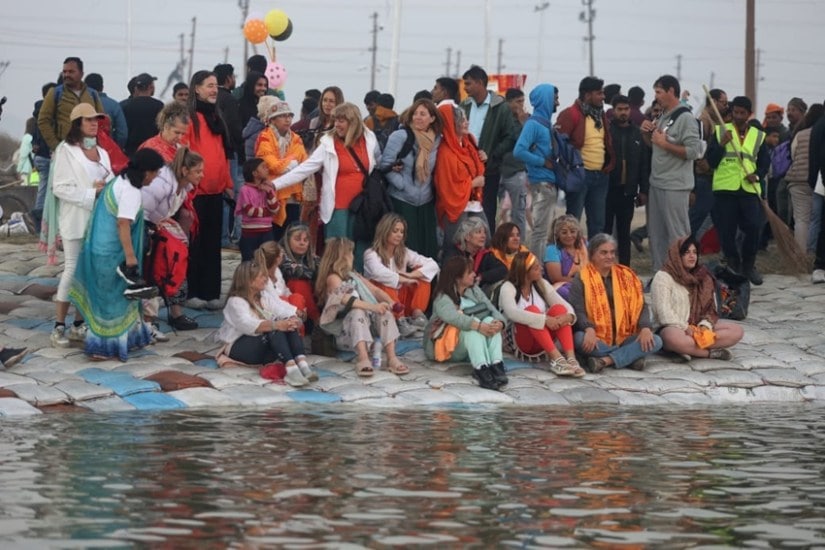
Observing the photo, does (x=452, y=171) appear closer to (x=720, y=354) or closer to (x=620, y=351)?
(x=620, y=351)

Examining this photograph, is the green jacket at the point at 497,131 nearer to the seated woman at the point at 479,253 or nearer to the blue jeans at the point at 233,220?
the seated woman at the point at 479,253

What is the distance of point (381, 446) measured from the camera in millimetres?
10055

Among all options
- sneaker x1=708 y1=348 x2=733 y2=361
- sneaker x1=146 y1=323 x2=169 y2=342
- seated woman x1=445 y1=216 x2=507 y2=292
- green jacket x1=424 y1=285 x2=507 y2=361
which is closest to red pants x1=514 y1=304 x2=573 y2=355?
green jacket x1=424 y1=285 x2=507 y2=361

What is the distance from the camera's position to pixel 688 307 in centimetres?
1446

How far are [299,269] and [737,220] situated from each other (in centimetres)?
602

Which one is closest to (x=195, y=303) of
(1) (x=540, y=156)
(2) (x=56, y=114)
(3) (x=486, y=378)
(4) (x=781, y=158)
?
(2) (x=56, y=114)

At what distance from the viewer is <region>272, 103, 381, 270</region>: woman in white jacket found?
1454cm

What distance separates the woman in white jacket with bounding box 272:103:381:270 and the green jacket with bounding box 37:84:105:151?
111 inches

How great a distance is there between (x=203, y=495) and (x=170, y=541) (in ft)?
3.78

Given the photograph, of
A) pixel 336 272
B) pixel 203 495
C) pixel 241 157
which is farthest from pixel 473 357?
pixel 203 495

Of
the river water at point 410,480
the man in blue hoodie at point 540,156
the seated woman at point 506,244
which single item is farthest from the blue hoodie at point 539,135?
the river water at point 410,480

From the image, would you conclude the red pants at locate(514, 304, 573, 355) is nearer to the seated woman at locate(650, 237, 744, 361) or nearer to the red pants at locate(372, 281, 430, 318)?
the seated woman at locate(650, 237, 744, 361)

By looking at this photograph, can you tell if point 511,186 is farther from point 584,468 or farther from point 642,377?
point 584,468

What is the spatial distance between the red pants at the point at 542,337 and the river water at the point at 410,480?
62.5 inches
